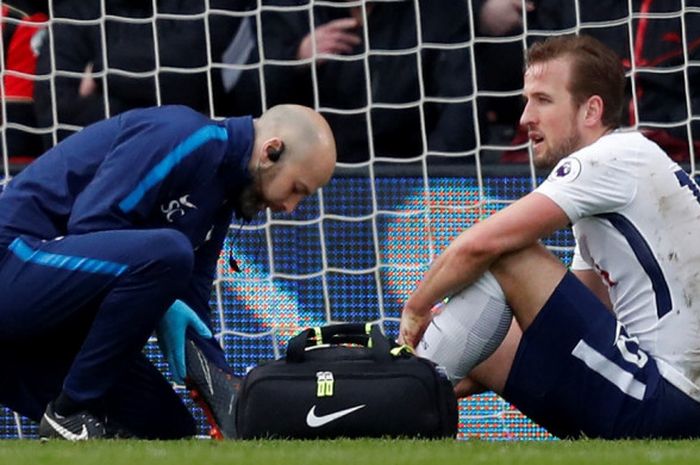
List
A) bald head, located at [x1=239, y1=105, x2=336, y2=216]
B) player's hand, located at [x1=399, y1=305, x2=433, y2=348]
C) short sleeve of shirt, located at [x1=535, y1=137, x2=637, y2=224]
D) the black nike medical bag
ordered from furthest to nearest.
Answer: bald head, located at [x1=239, y1=105, x2=336, y2=216] < player's hand, located at [x1=399, y1=305, x2=433, y2=348] < short sleeve of shirt, located at [x1=535, y1=137, x2=637, y2=224] < the black nike medical bag

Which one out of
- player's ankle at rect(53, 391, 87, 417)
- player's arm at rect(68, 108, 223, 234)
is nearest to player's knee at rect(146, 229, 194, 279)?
player's arm at rect(68, 108, 223, 234)

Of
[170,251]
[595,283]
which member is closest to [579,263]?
[595,283]

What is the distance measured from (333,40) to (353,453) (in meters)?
3.12

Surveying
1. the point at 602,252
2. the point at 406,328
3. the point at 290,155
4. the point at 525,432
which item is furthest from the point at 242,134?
the point at 525,432

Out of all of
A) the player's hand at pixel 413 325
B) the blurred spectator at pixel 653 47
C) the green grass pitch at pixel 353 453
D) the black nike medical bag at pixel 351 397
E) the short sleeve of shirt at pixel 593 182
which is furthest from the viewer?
the blurred spectator at pixel 653 47

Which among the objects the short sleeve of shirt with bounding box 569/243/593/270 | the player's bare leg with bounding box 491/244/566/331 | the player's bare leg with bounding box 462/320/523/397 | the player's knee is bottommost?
the player's bare leg with bounding box 462/320/523/397

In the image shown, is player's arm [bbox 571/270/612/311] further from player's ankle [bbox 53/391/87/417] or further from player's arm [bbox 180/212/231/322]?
player's ankle [bbox 53/391/87/417]

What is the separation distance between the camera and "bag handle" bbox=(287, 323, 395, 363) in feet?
14.9

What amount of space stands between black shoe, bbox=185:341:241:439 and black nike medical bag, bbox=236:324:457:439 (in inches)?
18.6

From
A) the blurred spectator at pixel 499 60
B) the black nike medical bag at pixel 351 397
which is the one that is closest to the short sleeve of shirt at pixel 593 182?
the black nike medical bag at pixel 351 397

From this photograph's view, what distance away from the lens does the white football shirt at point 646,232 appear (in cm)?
475

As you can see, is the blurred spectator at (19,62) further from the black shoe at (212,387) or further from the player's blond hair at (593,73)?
Answer: the player's blond hair at (593,73)

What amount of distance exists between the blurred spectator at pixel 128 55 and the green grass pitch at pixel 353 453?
2573 millimetres

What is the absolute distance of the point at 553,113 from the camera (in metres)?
5.09
